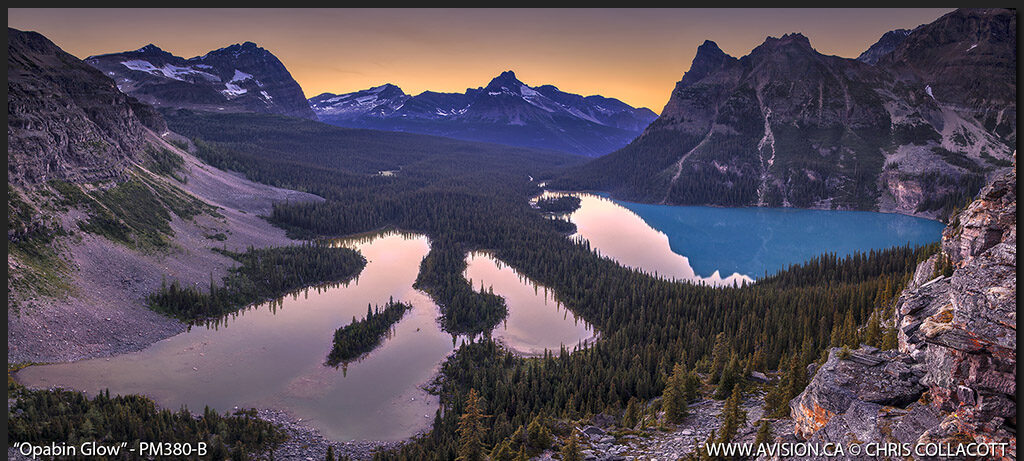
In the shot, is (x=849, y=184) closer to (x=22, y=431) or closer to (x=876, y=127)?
(x=876, y=127)

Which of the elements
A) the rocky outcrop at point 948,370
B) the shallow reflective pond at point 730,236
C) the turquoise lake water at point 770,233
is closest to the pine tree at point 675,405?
the rocky outcrop at point 948,370

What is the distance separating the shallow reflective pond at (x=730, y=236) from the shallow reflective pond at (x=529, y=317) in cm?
1733

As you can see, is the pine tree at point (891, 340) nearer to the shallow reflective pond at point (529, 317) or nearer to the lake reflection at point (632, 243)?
the shallow reflective pond at point (529, 317)

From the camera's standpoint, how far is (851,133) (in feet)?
444

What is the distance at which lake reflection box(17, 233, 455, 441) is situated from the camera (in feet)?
98.5

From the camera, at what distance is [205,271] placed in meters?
50.8

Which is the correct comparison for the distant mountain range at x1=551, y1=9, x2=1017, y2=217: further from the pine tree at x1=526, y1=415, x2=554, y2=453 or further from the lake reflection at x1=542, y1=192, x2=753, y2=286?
the pine tree at x1=526, y1=415, x2=554, y2=453

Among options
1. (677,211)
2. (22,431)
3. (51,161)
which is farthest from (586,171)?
(22,431)

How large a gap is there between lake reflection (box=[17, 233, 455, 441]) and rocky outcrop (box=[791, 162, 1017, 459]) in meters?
21.5

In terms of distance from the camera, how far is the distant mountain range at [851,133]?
385 feet

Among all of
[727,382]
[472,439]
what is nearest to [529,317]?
[727,382]

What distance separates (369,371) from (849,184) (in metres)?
127

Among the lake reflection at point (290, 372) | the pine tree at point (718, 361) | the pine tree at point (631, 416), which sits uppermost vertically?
the pine tree at point (718, 361)

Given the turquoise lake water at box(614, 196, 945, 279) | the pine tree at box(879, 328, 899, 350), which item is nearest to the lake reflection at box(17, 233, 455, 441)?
the pine tree at box(879, 328, 899, 350)
